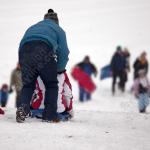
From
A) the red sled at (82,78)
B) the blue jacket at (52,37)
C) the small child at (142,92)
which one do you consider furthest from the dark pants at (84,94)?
the blue jacket at (52,37)

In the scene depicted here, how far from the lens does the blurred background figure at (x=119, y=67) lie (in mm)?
19422

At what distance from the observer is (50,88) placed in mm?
7840

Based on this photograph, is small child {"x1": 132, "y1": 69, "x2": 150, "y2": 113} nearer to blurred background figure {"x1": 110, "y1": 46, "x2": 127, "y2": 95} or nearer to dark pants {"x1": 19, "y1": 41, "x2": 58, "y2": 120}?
blurred background figure {"x1": 110, "y1": 46, "x2": 127, "y2": 95}

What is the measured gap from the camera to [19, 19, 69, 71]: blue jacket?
7727 millimetres

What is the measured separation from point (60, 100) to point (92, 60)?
18522 mm

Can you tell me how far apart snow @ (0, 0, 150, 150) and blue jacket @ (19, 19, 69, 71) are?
3.12 feet

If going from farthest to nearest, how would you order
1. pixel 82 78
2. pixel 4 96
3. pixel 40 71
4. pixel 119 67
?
pixel 119 67 → pixel 82 78 → pixel 4 96 → pixel 40 71

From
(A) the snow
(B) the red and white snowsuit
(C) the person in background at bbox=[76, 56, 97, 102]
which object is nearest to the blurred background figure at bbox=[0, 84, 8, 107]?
(A) the snow

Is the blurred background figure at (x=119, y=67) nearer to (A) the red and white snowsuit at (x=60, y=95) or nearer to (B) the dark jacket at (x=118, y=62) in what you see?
(B) the dark jacket at (x=118, y=62)

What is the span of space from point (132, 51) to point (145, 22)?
861cm

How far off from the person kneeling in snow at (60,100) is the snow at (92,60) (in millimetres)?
212

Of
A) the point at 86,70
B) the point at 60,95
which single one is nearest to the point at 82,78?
the point at 86,70

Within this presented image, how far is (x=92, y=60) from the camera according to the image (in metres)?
26.7

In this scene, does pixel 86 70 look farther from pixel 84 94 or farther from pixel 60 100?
pixel 60 100
